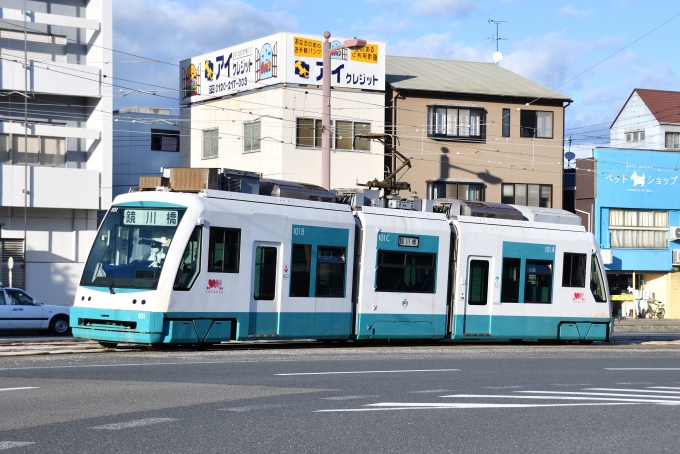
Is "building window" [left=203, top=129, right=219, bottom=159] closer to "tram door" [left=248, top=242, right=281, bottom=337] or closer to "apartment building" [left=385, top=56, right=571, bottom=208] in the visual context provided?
"apartment building" [left=385, top=56, right=571, bottom=208]

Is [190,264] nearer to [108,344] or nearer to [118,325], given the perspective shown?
[118,325]

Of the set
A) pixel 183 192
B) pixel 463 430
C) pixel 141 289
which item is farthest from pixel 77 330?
pixel 463 430

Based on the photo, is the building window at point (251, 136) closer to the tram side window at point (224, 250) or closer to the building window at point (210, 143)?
the building window at point (210, 143)

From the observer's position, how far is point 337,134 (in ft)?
141

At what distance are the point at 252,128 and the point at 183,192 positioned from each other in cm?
2550

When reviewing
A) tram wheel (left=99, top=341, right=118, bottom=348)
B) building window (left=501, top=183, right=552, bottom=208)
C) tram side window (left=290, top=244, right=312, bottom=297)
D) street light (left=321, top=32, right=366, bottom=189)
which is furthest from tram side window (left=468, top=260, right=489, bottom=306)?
building window (left=501, top=183, right=552, bottom=208)

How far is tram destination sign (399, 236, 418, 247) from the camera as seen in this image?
21188 mm

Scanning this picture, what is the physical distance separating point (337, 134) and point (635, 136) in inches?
947

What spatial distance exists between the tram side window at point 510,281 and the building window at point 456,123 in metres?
22.5

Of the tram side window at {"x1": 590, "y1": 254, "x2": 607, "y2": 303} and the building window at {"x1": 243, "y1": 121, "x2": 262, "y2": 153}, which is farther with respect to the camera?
the building window at {"x1": 243, "y1": 121, "x2": 262, "y2": 153}

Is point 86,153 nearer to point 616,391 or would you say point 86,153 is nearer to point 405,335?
point 405,335

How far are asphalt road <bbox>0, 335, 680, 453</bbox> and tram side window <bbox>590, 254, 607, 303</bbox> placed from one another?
7.88 metres

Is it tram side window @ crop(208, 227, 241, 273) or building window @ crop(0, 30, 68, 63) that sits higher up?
building window @ crop(0, 30, 68, 63)

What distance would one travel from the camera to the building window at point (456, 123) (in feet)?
149
